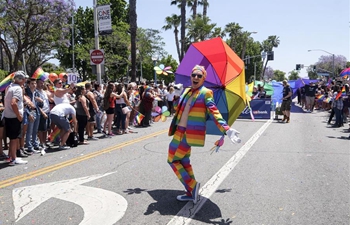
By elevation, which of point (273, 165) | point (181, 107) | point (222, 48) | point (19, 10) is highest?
point (19, 10)

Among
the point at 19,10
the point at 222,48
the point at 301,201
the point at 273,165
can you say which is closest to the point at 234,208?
the point at 301,201

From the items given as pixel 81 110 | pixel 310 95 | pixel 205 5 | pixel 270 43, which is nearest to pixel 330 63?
pixel 270 43

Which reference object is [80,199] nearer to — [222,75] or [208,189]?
[208,189]

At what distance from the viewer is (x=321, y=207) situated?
4.57 metres

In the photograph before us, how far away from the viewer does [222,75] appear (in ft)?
16.0

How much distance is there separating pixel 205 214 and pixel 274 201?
1.16m

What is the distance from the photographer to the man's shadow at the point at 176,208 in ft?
13.4

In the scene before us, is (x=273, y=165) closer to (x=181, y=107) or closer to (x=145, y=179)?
(x=145, y=179)

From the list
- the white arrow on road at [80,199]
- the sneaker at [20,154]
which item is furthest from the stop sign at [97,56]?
the white arrow on road at [80,199]

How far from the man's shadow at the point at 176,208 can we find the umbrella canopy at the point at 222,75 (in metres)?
1.10

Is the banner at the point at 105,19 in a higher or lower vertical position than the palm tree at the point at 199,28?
lower

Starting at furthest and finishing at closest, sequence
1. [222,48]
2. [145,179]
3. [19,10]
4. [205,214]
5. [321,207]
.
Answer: [19,10] < [145,179] < [222,48] < [321,207] < [205,214]

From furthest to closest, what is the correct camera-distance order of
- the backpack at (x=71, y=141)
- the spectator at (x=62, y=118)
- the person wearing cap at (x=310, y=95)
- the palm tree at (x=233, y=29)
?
the palm tree at (x=233, y=29) → the person wearing cap at (x=310, y=95) → the backpack at (x=71, y=141) → the spectator at (x=62, y=118)

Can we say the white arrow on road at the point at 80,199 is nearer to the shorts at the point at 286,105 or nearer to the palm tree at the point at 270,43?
the shorts at the point at 286,105
